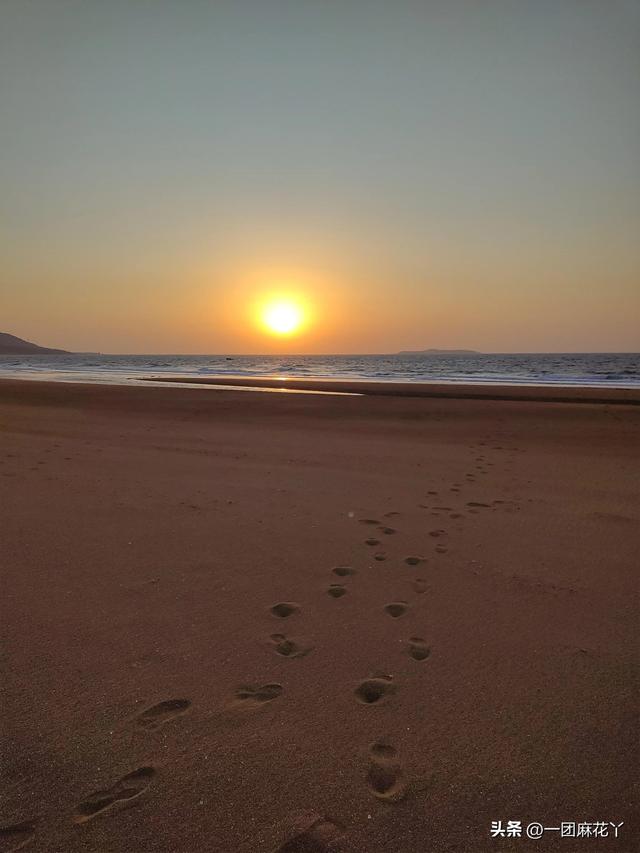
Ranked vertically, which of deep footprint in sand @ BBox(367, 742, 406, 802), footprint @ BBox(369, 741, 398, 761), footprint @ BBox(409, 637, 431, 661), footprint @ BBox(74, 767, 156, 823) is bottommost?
deep footprint in sand @ BBox(367, 742, 406, 802)

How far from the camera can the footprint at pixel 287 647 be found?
3174mm

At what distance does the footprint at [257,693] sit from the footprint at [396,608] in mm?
1154

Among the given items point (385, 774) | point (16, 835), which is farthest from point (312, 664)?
point (16, 835)

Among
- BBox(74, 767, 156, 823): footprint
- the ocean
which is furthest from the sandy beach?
the ocean

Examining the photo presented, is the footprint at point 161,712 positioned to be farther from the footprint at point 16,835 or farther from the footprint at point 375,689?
the footprint at point 375,689

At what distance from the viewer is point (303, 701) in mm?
2742

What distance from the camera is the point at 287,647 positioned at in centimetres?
325

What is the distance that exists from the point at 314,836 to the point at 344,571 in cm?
248

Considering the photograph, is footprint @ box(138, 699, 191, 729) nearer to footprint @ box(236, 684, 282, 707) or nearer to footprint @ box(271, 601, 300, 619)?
footprint @ box(236, 684, 282, 707)

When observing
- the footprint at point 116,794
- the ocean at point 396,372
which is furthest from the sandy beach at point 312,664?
the ocean at point 396,372

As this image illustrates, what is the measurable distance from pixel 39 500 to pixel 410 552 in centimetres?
469

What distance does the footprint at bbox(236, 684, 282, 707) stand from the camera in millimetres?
2736

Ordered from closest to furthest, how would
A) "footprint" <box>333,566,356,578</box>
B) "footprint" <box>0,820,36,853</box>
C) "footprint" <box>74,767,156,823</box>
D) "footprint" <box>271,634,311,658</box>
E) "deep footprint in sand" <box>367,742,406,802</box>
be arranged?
"footprint" <box>0,820,36,853</box> < "footprint" <box>74,767,156,823</box> < "deep footprint in sand" <box>367,742,406,802</box> < "footprint" <box>271,634,311,658</box> < "footprint" <box>333,566,356,578</box>

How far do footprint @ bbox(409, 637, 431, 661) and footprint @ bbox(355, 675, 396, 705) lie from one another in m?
0.30
